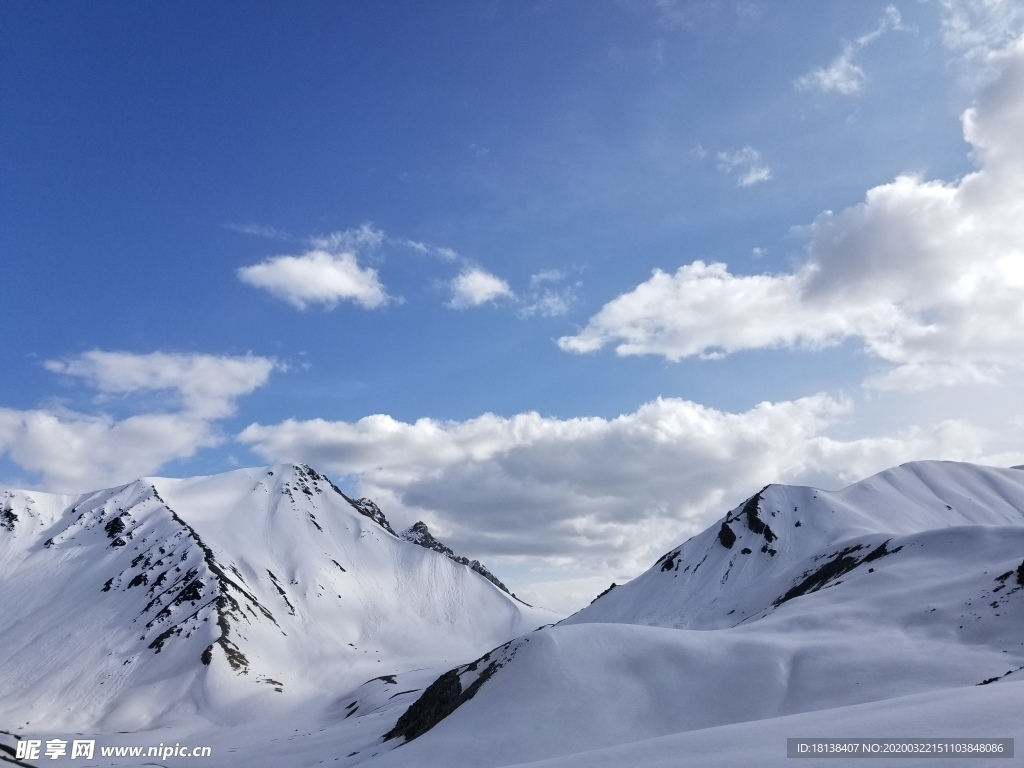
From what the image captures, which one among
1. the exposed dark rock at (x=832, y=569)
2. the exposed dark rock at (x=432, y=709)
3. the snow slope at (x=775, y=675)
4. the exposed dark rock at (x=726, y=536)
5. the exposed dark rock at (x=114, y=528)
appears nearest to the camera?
the snow slope at (x=775, y=675)

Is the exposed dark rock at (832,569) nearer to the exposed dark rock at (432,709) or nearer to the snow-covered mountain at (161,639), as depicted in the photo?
the exposed dark rock at (432,709)

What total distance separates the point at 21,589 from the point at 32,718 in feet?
222

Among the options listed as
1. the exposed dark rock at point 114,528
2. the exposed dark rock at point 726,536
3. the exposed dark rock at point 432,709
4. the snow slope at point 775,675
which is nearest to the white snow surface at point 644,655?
the snow slope at point 775,675

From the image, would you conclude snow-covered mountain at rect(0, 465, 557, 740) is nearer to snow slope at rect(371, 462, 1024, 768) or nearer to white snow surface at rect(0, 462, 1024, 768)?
white snow surface at rect(0, 462, 1024, 768)

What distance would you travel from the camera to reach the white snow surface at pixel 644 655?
136 ft

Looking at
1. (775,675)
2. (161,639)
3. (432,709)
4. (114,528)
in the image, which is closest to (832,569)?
(775,675)

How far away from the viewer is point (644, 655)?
5291cm

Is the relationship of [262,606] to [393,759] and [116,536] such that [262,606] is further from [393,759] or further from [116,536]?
[393,759]

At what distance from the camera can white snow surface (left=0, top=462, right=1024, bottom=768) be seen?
41.5 m

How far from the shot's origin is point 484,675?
57.8 m

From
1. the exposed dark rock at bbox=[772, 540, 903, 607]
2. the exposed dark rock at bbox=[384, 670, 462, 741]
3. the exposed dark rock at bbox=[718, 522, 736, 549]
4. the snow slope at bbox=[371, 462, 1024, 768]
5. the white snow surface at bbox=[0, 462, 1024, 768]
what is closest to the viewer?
the snow slope at bbox=[371, 462, 1024, 768]

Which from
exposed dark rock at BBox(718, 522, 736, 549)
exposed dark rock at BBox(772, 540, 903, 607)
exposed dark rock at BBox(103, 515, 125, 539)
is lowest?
exposed dark rock at BBox(772, 540, 903, 607)

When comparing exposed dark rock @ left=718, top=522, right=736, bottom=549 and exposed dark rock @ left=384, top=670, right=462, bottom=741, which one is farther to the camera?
exposed dark rock @ left=718, top=522, right=736, bottom=549

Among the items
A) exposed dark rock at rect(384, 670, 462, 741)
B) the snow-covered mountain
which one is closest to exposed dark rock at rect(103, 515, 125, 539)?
the snow-covered mountain
